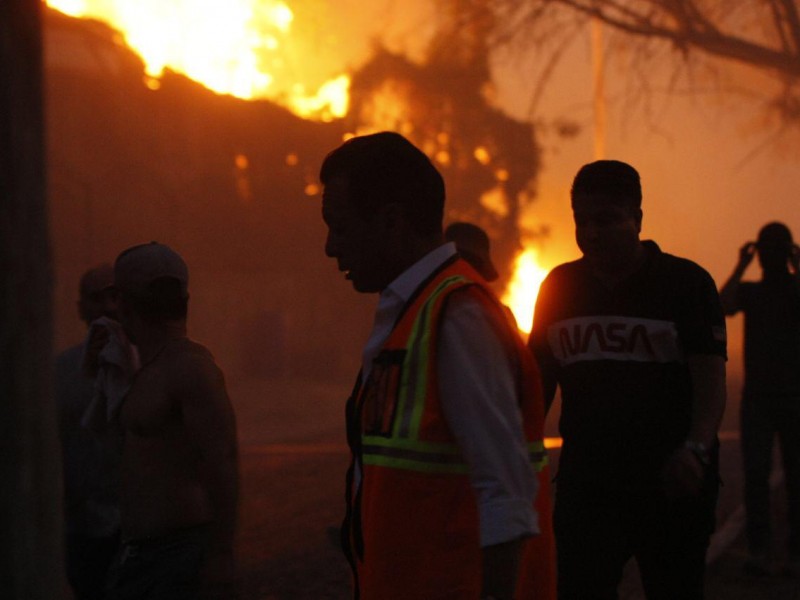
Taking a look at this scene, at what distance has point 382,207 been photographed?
8.39 feet

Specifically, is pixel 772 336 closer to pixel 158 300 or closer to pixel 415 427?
pixel 158 300

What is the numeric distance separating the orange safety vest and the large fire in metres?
27.3

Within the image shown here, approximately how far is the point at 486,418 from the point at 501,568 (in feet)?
0.96

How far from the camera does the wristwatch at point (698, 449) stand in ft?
12.3

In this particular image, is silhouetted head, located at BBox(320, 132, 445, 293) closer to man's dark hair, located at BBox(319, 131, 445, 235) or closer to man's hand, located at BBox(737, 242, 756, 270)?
man's dark hair, located at BBox(319, 131, 445, 235)

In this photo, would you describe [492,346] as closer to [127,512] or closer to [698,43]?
[127,512]

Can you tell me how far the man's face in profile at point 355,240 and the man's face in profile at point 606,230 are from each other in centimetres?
150

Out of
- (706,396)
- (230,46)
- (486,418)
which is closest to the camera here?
(486,418)

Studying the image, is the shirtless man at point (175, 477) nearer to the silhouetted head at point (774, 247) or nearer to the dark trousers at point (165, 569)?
the dark trousers at point (165, 569)

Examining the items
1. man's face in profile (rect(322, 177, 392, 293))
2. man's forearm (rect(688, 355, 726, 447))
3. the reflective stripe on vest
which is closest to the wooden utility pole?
man's face in profile (rect(322, 177, 392, 293))

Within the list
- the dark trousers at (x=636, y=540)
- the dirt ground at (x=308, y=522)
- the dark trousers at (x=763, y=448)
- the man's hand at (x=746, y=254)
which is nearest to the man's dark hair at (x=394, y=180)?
the dirt ground at (x=308, y=522)

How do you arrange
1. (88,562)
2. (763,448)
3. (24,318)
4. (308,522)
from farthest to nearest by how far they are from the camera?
1. (308,522)
2. (763,448)
3. (88,562)
4. (24,318)

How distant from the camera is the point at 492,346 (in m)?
2.39

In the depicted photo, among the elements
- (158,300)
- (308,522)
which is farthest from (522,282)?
(158,300)
